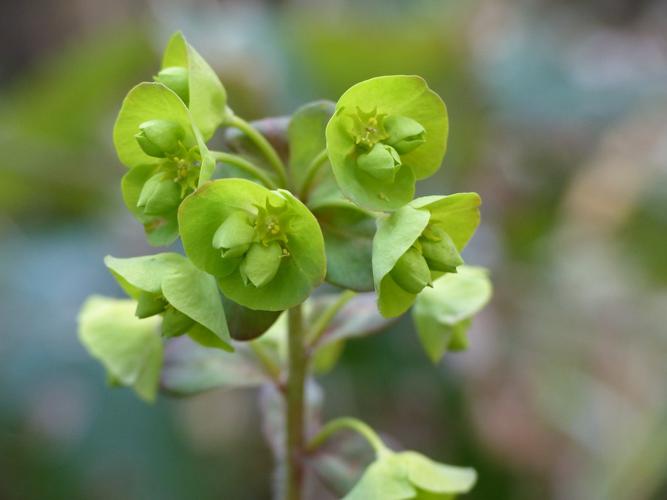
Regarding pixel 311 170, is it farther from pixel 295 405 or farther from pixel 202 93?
pixel 295 405

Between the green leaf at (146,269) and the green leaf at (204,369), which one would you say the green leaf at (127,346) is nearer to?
the green leaf at (204,369)

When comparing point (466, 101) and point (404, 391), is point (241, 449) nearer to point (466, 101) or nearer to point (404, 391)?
point (404, 391)

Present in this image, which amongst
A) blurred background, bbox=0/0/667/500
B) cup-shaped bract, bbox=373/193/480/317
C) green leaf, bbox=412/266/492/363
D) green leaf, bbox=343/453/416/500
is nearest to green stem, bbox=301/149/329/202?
cup-shaped bract, bbox=373/193/480/317

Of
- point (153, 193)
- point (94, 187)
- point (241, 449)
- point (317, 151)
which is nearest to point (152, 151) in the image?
point (153, 193)

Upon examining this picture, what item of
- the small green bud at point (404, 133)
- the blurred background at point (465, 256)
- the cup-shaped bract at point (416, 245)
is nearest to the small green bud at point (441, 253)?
the cup-shaped bract at point (416, 245)

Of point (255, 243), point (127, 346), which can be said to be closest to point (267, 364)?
point (127, 346)

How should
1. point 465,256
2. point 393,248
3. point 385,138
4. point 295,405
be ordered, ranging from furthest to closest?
point 465,256
point 295,405
point 385,138
point 393,248
